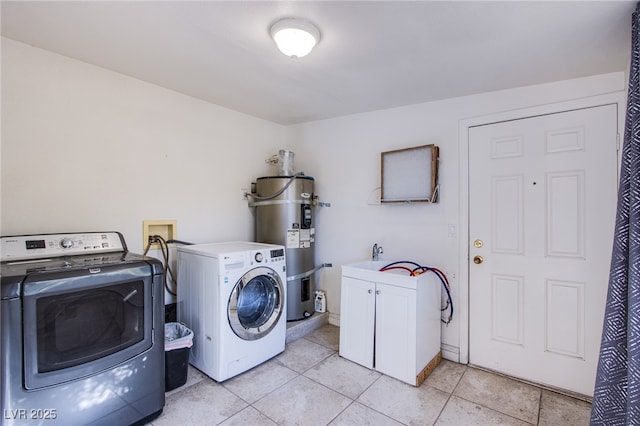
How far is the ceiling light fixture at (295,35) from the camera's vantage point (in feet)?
5.28

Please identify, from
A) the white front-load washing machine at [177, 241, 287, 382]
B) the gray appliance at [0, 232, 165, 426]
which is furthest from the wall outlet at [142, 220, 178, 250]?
the gray appliance at [0, 232, 165, 426]

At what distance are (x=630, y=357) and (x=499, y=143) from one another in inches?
64.6

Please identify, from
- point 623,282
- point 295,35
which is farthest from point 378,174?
point 623,282

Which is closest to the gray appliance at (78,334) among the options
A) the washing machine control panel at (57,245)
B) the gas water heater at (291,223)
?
the washing machine control panel at (57,245)

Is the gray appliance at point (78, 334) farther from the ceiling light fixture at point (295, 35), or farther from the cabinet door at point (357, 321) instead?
the ceiling light fixture at point (295, 35)

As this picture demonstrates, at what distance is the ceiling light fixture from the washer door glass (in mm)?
1573

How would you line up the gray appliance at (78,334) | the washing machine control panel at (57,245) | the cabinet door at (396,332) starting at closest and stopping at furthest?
the gray appliance at (78,334), the washing machine control panel at (57,245), the cabinet door at (396,332)

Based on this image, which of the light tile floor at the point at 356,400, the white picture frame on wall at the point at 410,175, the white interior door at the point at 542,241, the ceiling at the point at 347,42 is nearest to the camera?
the ceiling at the point at 347,42

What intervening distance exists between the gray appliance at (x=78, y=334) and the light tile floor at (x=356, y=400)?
1.18 feet

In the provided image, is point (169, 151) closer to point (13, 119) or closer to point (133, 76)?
point (133, 76)

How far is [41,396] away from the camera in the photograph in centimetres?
140

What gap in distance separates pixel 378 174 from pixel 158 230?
6.93 ft

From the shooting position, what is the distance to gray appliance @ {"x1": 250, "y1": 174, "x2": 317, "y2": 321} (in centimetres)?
307

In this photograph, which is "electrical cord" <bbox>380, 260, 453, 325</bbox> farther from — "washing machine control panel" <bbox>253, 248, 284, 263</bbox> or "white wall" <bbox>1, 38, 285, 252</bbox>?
"white wall" <bbox>1, 38, 285, 252</bbox>
